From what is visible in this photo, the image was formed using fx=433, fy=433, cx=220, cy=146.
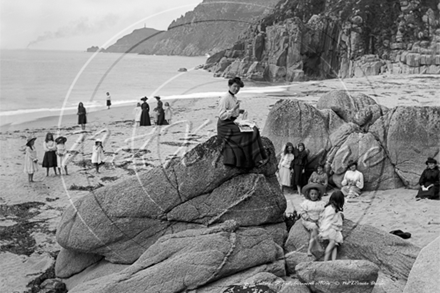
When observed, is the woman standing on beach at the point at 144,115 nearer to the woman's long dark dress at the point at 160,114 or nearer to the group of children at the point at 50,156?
the woman's long dark dress at the point at 160,114

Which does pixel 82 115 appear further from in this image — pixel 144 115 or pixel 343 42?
pixel 343 42

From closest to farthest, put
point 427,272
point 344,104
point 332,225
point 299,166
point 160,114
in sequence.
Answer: point 427,272 < point 332,225 < point 299,166 < point 344,104 < point 160,114

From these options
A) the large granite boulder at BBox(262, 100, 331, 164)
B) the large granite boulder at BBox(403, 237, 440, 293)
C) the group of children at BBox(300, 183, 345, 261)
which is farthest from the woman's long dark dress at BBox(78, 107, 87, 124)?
the large granite boulder at BBox(403, 237, 440, 293)

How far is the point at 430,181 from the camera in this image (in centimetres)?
1211

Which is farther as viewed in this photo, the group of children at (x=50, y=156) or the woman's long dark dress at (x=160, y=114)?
the woman's long dark dress at (x=160, y=114)

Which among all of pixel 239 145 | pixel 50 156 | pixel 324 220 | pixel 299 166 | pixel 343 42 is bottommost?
pixel 299 166

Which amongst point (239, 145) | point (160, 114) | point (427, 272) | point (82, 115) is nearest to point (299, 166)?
point (239, 145)

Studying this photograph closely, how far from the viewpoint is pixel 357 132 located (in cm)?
1416

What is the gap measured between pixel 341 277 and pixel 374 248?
184 centimetres

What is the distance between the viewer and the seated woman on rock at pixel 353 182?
42.3 ft

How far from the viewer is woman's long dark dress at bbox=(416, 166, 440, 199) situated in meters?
11.9

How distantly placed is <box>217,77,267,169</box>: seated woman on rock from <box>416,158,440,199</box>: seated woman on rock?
236 inches

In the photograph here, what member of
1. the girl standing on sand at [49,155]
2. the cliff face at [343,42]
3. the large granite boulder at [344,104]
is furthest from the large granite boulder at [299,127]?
the cliff face at [343,42]

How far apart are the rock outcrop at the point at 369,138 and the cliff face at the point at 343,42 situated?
55.3 meters
